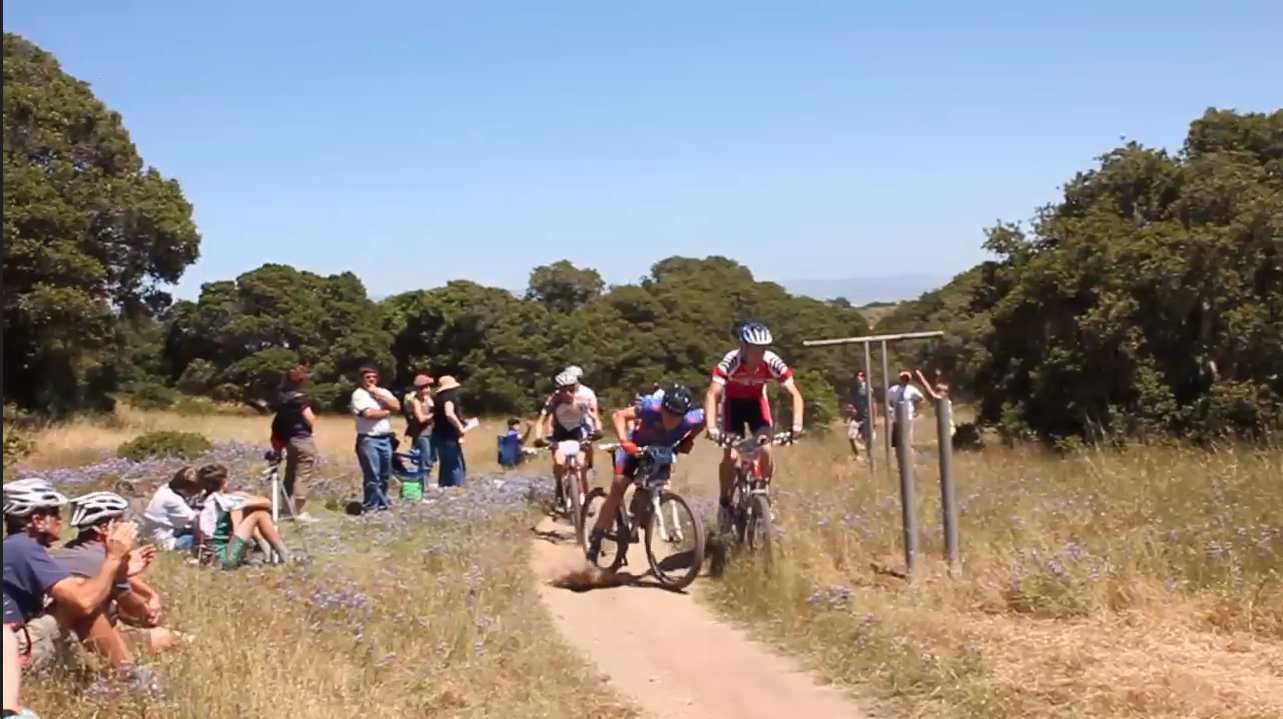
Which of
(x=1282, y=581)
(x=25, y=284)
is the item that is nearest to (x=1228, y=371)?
(x=1282, y=581)

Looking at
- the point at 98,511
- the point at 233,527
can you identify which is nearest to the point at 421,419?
the point at 233,527

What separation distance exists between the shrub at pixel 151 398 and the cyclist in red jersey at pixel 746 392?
105 feet

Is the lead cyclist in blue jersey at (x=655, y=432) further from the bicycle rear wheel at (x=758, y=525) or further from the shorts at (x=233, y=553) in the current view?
the shorts at (x=233, y=553)

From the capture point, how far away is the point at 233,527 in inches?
360

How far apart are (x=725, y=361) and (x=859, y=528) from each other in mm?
1595

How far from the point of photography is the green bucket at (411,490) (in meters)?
13.9

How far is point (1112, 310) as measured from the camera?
23.7 meters

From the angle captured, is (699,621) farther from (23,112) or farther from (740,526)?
(23,112)

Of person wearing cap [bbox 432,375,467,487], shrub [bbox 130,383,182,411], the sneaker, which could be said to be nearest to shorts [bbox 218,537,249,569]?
the sneaker

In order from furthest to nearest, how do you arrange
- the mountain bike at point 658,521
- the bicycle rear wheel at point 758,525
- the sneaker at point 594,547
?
the sneaker at point 594,547 < the mountain bike at point 658,521 < the bicycle rear wheel at point 758,525

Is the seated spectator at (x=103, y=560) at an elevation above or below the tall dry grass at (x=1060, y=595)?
above

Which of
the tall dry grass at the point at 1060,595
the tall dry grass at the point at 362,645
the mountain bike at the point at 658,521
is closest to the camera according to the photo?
the tall dry grass at the point at 362,645

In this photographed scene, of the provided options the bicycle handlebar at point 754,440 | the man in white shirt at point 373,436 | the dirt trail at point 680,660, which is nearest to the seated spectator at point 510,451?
the man in white shirt at point 373,436

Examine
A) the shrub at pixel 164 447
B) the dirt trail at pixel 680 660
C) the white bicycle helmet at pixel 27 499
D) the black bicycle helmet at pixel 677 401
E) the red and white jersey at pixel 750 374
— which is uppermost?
the red and white jersey at pixel 750 374
